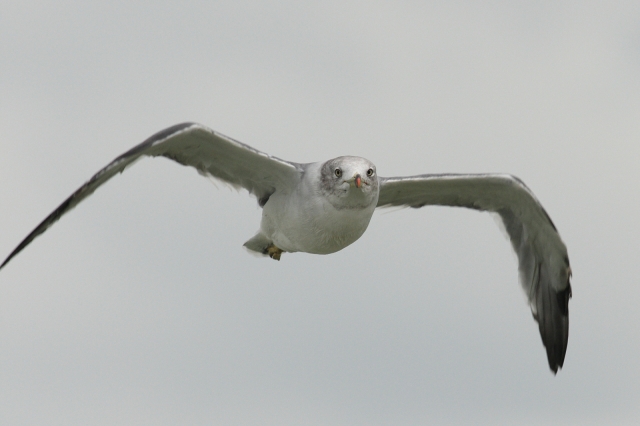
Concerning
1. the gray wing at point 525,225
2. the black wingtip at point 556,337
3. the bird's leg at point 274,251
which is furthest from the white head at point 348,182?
the black wingtip at point 556,337

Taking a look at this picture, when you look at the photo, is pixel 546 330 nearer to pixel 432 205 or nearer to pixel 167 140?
pixel 432 205

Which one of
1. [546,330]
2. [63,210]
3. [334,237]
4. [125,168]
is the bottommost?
[63,210]

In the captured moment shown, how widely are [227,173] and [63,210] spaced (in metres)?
3.37

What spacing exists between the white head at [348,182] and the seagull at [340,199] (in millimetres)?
14

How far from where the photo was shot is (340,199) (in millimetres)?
16000

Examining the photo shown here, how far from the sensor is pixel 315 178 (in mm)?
16328

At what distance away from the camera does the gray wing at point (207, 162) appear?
48.3 ft

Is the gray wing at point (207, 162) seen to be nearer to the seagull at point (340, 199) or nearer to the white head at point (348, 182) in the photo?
the seagull at point (340, 199)

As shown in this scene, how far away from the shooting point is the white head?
1576 centimetres

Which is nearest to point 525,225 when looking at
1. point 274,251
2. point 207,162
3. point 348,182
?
point 274,251

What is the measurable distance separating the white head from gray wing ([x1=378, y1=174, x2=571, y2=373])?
1.48 metres

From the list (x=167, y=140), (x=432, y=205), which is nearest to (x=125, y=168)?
(x=167, y=140)

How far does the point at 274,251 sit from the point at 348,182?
127 inches

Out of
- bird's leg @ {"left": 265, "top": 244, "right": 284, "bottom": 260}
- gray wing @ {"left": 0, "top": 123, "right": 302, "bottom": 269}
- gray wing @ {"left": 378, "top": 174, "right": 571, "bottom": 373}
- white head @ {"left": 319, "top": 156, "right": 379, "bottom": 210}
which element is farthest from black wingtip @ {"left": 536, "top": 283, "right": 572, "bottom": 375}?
gray wing @ {"left": 0, "top": 123, "right": 302, "bottom": 269}
